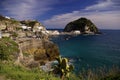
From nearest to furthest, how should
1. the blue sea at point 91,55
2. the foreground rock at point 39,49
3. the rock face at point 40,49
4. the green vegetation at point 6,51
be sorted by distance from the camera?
1. the green vegetation at point 6,51
2. the blue sea at point 91,55
3. the foreground rock at point 39,49
4. the rock face at point 40,49

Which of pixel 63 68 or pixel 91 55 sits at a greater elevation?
pixel 63 68

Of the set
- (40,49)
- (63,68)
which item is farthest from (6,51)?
(40,49)

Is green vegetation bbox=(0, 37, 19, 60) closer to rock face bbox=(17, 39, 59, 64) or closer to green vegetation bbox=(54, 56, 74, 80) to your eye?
green vegetation bbox=(54, 56, 74, 80)

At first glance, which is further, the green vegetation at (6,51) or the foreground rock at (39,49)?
the foreground rock at (39,49)

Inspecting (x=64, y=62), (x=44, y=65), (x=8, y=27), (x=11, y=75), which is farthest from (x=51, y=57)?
(x=8, y=27)

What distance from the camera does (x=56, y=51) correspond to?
67000mm

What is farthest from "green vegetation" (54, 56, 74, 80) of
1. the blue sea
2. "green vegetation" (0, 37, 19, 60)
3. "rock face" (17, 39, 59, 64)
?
"rock face" (17, 39, 59, 64)

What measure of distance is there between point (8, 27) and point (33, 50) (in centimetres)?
6921

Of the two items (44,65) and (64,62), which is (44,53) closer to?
(44,65)

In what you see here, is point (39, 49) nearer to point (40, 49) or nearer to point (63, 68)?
point (40, 49)

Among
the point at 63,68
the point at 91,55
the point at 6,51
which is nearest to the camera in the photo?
the point at 63,68

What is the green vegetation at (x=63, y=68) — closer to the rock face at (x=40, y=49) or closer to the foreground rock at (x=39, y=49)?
the foreground rock at (x=39, y=49)

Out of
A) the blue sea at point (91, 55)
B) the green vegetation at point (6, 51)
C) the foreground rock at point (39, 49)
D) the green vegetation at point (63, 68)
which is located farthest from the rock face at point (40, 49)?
the green vegetation at point (63, 68)

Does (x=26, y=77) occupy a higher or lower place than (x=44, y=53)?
higher
